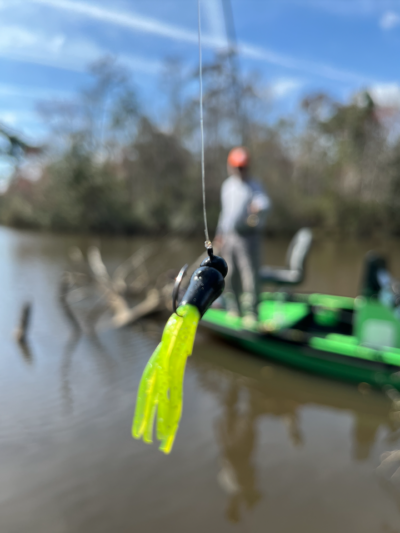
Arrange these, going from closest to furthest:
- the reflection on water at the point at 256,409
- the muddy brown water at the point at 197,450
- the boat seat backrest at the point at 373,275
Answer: the muddy brown water at the point at 197,450 → the reflection on water at the point at 256,409 → the boat seat backrest at the point at 373,275

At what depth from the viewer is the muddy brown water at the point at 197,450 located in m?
2.86

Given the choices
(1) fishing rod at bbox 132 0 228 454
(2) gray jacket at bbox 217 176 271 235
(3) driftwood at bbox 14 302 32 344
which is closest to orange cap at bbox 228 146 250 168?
(2) gray jacket at bbox 217 176 271 235

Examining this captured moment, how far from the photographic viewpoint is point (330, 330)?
5867 mm

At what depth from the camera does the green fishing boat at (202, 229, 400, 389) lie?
452 cm

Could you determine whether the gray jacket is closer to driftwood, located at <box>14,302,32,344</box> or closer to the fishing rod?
driftwood, located at <box>14,302,32,344</box>

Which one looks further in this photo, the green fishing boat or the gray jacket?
the gray jacket

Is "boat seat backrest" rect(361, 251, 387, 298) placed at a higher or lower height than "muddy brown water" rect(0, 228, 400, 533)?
higher

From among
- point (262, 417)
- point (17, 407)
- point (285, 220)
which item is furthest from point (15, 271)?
point (285, 220)

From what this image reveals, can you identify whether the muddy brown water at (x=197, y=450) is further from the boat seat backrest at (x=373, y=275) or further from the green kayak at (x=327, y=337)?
the boat seat backrest at (x=373, y=275)

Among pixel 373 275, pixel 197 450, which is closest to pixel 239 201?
pixel 373 275

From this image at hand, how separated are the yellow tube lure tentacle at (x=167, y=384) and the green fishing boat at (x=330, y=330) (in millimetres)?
3682

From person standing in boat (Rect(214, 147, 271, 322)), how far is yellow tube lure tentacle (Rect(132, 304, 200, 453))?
11.4ft

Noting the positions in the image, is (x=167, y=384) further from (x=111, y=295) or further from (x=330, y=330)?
(x=111, y=295)

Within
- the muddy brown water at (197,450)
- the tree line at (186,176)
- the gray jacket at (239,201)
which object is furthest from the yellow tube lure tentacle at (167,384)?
the tree line at (186,176)
